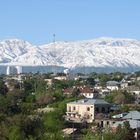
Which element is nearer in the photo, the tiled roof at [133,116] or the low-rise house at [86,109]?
the tiled roof at [133,116]

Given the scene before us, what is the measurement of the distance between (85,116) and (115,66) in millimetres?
162690

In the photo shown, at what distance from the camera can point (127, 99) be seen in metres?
49.1

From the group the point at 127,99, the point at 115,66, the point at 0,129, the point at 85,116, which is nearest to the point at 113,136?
the point at 0,129

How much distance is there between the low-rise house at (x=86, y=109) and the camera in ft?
126

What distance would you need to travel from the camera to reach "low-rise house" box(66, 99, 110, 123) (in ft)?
126

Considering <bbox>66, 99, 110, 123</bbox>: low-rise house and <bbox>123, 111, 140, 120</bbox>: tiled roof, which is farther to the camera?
<bbox>66, 99, 110, 123</bbox>: low-rise house

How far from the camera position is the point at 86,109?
38.8m

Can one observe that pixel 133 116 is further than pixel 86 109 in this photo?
No

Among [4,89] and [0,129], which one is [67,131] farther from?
[4,89]

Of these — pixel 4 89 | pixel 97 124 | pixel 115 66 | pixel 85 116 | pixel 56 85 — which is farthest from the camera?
pixel 115 66

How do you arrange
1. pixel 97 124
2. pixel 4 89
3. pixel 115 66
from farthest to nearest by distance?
pixel 115 66
pixel 4 89
pixel 97 124

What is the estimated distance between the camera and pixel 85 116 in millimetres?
37750

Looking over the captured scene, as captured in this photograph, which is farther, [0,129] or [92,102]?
[92,102]

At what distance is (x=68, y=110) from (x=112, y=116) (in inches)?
217
